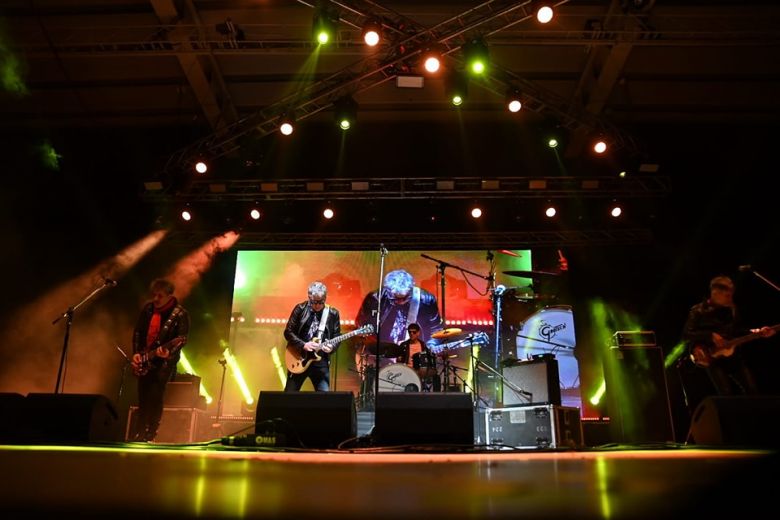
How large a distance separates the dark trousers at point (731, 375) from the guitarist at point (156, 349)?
4637mm

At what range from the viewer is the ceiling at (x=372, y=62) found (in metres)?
5.69

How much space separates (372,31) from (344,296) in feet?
11.8

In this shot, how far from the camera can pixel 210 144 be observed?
6.78 meters

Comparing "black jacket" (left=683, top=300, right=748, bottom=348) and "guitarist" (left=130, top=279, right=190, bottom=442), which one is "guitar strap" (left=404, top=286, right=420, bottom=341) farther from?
"black jacket" (left=683, top=300, right=748, bottom=348)

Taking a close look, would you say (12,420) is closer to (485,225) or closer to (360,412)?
(360,412)

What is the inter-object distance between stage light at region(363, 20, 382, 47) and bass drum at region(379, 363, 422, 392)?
3490 mm

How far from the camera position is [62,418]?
3361mm

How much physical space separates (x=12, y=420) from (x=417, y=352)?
4.11 metres

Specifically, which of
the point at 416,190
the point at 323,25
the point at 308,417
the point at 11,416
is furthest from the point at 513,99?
the point at 11,416

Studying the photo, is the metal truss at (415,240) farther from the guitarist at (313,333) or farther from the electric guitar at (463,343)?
the guitarist at (313,333)

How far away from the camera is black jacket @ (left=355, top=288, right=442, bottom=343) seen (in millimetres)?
7078

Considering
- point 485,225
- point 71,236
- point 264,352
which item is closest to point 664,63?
point 485,225

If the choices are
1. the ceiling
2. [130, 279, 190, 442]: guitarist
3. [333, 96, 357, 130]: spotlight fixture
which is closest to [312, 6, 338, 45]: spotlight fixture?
the ceiling

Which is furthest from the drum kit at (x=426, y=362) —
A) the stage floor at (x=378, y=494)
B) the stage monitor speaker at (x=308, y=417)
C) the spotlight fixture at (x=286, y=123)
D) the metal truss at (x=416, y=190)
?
the stage floor at (x=378, y=494)
